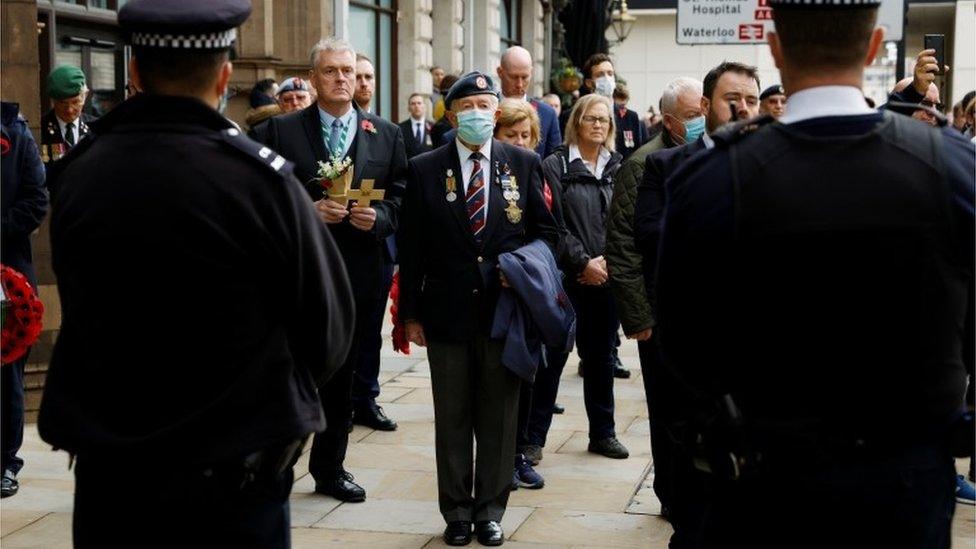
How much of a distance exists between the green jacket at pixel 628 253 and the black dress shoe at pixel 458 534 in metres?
1.07

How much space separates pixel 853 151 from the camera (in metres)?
3.20

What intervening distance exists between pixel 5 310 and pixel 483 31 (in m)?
18.3

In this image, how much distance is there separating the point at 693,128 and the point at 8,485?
3.59m

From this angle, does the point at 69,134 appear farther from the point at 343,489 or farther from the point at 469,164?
the point at 469,164

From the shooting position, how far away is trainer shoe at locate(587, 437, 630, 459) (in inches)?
323

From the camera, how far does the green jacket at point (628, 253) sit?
645cm

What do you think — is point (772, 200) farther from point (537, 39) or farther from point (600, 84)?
point (537, 39)

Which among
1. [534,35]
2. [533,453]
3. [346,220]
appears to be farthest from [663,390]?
[534,35]

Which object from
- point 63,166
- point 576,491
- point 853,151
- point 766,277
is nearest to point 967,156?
point 853,151

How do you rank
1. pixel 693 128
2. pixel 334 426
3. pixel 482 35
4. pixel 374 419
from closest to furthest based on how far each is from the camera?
1. pixel 693 128
2. pixel 334 426
3. pixel 374 419
4. pixel 482 35

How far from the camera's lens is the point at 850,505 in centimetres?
320

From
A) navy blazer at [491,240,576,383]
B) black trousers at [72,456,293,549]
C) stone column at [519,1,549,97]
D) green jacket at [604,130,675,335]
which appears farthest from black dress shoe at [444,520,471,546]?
stone column at [519,1,549,97]

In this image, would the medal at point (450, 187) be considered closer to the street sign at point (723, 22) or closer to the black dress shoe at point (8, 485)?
the black dress shoe at point (8, 485)

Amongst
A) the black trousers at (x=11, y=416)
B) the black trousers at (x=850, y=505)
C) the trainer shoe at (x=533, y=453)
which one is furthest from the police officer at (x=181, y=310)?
the trainer shoe at (x=533, y=453)
